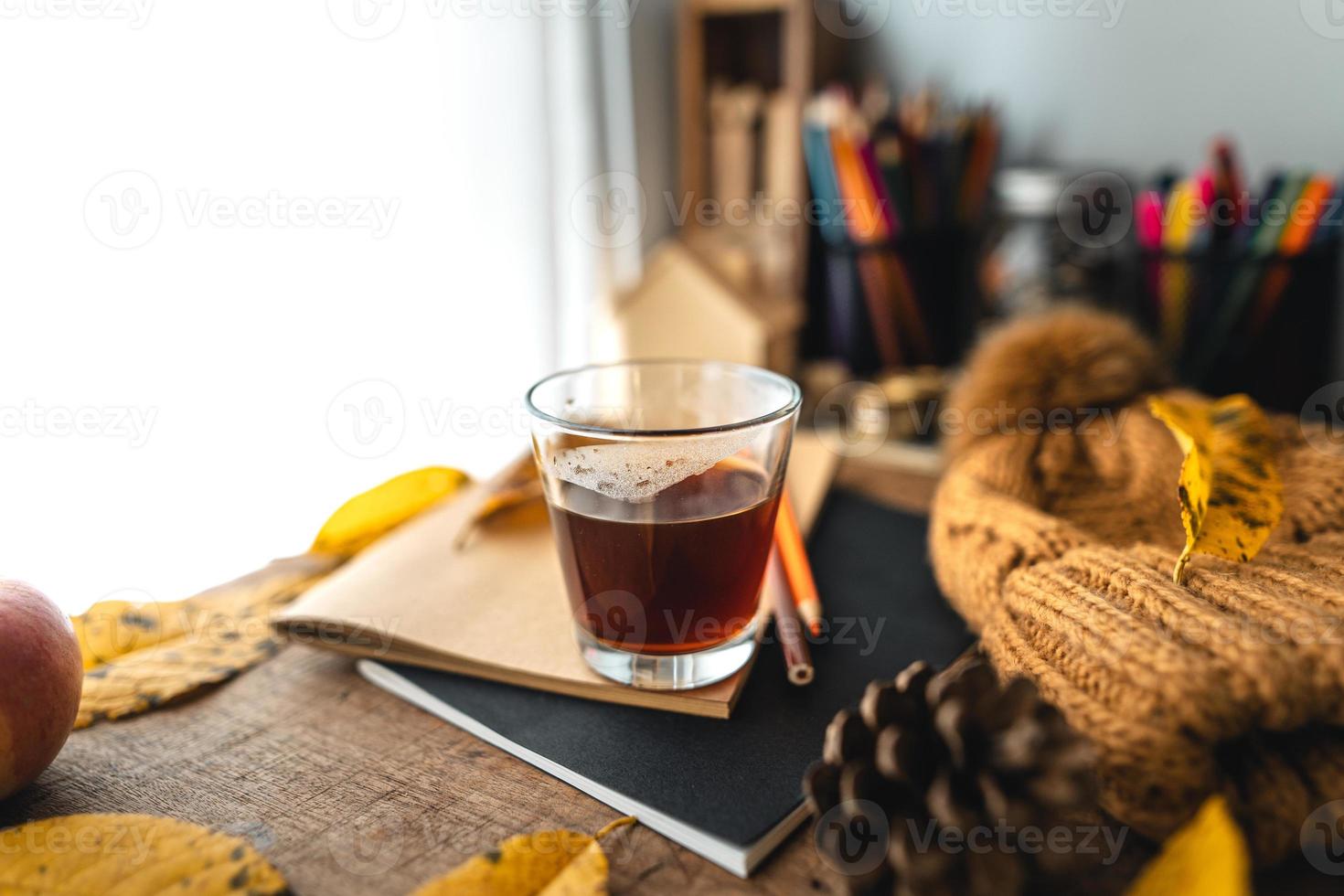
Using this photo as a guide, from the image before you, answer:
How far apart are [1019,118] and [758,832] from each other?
863mm

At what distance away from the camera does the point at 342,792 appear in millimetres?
397

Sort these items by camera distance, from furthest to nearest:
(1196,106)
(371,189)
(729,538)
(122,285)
→ 1. (1196,106)
2. (371,189)
3. (122,285)
4. (729,538)

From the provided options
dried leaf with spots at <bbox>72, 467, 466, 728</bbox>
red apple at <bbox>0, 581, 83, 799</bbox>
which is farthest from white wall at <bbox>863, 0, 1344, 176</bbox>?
red apple at <bbox>0, 581, 83, 799</bbox>

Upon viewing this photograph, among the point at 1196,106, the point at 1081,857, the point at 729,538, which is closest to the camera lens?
the point at 1081,857

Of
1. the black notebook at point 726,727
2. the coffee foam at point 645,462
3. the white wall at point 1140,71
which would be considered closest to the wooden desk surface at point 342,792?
the black notebook at point 726,727

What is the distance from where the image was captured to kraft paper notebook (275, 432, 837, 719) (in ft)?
1.49

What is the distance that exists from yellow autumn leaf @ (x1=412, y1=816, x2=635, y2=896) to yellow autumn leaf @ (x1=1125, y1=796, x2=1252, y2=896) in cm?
18

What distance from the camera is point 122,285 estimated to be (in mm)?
546

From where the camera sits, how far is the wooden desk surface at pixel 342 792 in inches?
13.8

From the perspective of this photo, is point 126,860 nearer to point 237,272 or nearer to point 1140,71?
point 237,272

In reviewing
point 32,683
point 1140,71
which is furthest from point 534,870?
point 1140,71

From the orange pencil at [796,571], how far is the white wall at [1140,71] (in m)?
0.62

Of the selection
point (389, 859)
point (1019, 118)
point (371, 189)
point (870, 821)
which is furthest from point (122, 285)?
point (1019, 118)

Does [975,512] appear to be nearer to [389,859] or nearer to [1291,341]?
[389,859]
